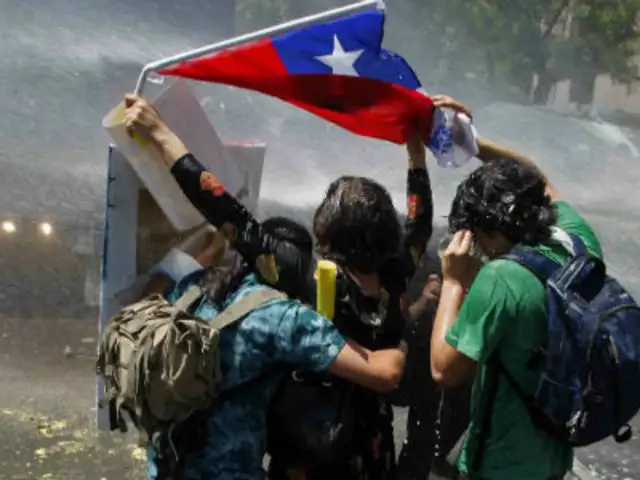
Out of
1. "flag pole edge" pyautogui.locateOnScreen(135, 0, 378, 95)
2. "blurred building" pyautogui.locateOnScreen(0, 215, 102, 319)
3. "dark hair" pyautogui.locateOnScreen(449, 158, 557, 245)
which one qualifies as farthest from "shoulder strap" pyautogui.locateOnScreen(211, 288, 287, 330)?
"blurred building" pyautogui.locateOnScreen(0, 215, 102, 319)

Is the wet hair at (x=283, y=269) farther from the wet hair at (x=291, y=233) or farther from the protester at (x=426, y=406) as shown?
the protester at (x=426, y=406)

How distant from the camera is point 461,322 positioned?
89.0 inches

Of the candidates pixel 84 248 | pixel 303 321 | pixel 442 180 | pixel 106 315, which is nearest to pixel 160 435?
pixel 303 321

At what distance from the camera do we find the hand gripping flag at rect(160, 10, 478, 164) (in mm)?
2701

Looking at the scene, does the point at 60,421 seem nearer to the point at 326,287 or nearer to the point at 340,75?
the point at 340,75

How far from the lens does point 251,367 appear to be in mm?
2244

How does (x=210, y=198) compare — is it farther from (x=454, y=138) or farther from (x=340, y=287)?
(x=454, y=138)

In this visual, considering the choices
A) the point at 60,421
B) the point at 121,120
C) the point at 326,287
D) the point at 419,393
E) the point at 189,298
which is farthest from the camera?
the point at 60,421

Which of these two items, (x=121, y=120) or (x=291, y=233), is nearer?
(x=291, y=233)

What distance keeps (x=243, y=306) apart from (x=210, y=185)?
0.29 metres

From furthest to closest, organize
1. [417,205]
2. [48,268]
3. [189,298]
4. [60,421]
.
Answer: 1. [48,268]
2. [60,421]
3. [417,205]
4. [189,298]

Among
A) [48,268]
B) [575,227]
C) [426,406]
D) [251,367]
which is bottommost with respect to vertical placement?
[48,268]

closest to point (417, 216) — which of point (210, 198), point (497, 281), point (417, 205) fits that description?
point (417, 205)

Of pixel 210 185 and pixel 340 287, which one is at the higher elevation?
pixel 210 185
